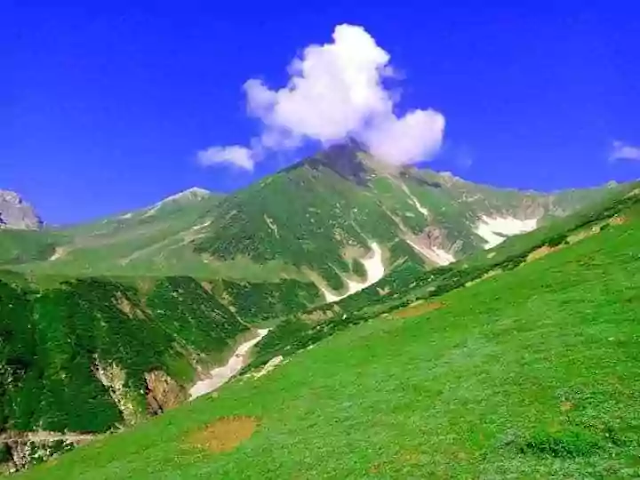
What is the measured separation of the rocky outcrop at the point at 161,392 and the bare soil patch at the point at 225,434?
8442 cm

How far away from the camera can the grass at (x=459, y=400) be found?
34531mm

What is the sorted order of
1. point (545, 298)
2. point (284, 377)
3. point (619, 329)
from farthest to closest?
1. point (284, 377)
2. point (545, 298)
3. point (619, 329)

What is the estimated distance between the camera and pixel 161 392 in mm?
144125

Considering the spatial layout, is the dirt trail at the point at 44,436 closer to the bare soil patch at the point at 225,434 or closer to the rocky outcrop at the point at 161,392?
the rocky outcrop at the point at 161,392

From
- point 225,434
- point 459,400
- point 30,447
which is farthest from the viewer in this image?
point 30,447

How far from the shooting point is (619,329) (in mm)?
45906

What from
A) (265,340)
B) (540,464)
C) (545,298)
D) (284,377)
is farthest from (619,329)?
(265,340)

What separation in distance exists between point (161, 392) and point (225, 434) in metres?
95.9

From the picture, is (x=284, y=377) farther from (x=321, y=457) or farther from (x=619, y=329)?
(x=619, y=329)

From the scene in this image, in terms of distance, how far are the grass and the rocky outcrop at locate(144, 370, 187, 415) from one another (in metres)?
76.6

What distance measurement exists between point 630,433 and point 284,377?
35569 millimetres

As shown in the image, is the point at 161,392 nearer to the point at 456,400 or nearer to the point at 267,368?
the point at 267,368

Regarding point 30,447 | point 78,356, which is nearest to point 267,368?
point 30,447

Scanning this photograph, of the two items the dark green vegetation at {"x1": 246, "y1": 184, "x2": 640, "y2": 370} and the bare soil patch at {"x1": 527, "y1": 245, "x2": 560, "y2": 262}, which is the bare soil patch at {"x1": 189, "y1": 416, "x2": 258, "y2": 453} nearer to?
the dark green vegetation at {"x1": 246, "y1": 184, "x2": 640, "y2": 370}
